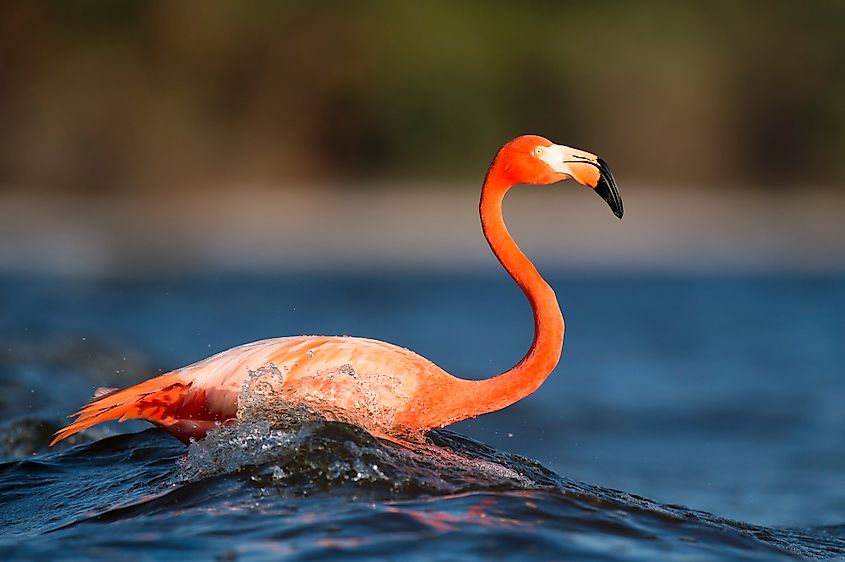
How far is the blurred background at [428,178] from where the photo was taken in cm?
1535

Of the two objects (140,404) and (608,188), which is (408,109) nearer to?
(608,188)

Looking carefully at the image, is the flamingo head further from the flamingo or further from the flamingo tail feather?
the flamingo tail feather

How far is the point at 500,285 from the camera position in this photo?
19.7 metres

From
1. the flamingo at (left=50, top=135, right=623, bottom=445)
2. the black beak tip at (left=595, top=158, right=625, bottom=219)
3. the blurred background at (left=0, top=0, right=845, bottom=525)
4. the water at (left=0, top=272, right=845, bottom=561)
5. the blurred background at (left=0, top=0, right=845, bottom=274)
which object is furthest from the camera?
the blurred background at (left=0, top=0, right=845, bottom=274)

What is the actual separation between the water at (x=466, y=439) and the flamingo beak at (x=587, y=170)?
126cm

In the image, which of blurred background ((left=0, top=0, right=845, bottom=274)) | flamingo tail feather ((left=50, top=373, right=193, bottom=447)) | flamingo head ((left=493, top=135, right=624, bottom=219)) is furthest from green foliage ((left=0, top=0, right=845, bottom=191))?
flamingo head ((left=493, top=135, right=624, bottom=219))

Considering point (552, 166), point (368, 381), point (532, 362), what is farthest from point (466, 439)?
point (552, 166)

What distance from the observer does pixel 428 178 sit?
27.2m

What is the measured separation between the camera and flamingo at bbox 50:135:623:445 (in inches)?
217

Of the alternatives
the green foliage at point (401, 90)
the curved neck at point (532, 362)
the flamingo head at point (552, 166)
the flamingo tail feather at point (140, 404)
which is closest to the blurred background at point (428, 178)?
the green foliage at point (401, 90)

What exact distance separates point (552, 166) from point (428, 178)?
21.6m

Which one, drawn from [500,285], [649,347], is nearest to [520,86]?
[500,285]

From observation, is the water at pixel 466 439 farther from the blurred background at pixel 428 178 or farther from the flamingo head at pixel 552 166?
the flamingo head at pixel 552 166

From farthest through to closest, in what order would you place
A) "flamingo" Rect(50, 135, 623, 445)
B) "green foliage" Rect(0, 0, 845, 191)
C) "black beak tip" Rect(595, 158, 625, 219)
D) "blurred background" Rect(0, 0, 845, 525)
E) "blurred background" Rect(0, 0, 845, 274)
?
"green foliage" Rect(0, 0, 845, 191) → "blurred background" Rect(0, 0, 845, 274) → "blurred background" Rect(0, 0, 845, 525) → "black beak tip" Rect(595, 158, 625, 219) → "flamingo" Rect(50, 135, 623, 445)
